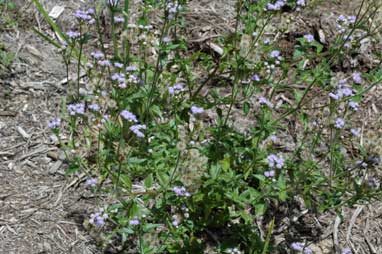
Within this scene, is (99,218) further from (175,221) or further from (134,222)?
(175,221)

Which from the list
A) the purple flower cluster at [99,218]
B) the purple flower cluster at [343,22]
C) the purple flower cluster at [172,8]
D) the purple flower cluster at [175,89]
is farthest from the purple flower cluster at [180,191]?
the purple flower cluster at [343,22]

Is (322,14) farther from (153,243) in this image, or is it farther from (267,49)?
(153,243)

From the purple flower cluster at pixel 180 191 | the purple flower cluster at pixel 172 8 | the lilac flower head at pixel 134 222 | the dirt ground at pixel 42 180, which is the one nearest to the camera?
the lilac flower head at pixel 134 222

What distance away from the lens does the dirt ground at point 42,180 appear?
3.46 m

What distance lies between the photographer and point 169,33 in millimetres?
4660

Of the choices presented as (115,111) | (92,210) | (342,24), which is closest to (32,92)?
(115,111)

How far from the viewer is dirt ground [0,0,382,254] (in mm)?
3461

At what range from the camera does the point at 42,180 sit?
3760mm

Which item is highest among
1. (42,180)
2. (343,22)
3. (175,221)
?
(343,22)

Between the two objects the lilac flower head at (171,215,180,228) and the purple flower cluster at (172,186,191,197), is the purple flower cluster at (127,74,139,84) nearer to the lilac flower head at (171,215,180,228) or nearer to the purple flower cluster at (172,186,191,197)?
the purple flower cluster at (172,186,191,197)

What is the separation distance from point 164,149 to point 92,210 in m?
0.62

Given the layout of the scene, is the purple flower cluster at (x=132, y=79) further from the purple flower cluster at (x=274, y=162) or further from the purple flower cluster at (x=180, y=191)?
the purple flower cluster at (x=274, y=162)

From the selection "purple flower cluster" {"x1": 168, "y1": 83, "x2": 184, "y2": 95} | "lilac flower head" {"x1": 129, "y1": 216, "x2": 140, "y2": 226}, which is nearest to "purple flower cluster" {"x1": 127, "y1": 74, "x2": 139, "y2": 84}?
"purple flower cluster" {"x1": 168, "y1": 83, "x2": 184, "y2": 95}

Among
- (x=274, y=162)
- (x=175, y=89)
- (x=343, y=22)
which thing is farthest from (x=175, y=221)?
(x=343, y=22)
